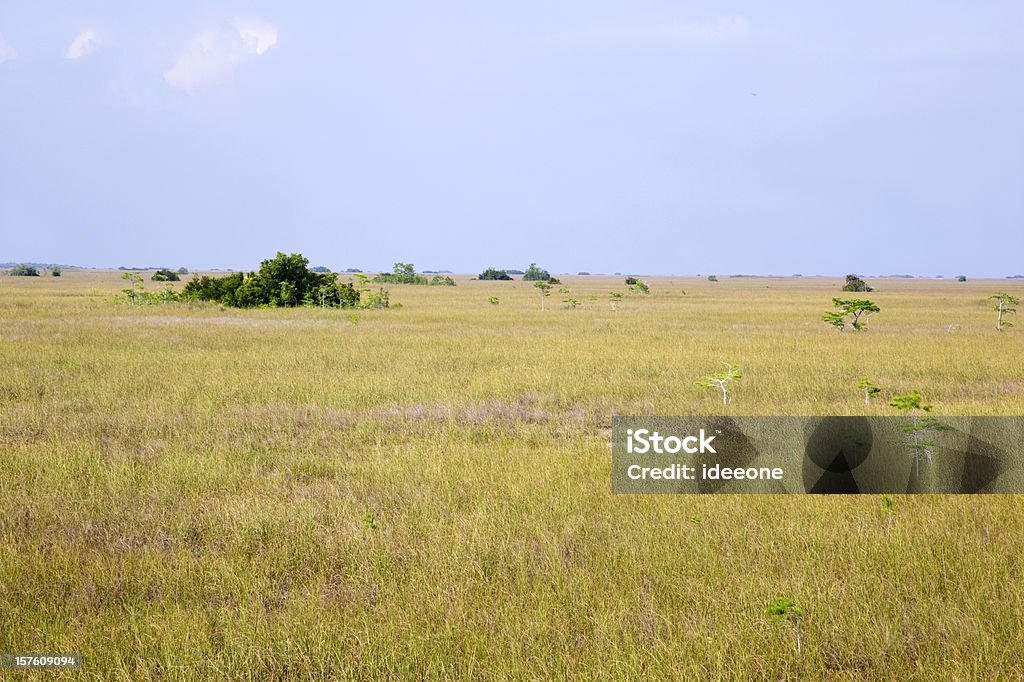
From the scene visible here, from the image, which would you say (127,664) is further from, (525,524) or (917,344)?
(917,344)

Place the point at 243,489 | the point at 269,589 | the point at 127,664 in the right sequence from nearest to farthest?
the point at 127,664, the point at 269,589, the point at 243,489

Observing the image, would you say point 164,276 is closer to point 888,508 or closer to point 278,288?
point 278,288

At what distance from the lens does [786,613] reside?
14.6 ft

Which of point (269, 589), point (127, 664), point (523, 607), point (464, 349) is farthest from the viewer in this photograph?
point (464, 349)

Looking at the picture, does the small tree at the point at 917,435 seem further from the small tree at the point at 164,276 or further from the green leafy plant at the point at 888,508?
the small tree at the point at 164,276

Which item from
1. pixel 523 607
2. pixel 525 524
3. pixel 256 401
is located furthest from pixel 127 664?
pixel 256 401

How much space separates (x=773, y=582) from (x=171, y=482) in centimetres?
631

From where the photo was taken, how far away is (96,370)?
1650 centimetres

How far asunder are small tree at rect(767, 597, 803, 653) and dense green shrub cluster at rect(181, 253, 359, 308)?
40638 mm

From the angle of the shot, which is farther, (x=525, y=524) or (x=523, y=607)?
(x=525, y=524)
